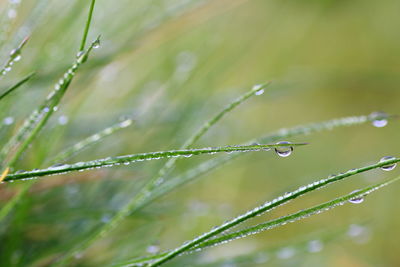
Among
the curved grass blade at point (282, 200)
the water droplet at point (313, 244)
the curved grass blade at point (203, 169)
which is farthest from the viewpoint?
the water droplet at point (313, 244)

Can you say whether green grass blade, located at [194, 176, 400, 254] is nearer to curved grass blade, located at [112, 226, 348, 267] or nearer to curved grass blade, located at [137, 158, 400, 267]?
curved grass blade, located at [137, 158, 400, 267]

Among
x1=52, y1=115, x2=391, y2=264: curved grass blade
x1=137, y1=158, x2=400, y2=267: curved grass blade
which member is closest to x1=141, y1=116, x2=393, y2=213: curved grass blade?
x1=52, y1=115, x2=391, y2=264: curved grass blade

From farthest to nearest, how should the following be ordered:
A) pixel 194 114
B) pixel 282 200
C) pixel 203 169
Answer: pixel 194 114 < pixel 203 169 < pixel 282 200

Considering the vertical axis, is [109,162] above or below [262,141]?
below

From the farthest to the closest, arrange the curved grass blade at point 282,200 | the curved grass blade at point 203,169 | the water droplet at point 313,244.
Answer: the water droplet at point 313,244, the curved grass blade at point 203,169, the curved grass blade at point 282,200

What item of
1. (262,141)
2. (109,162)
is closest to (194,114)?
(262,141)

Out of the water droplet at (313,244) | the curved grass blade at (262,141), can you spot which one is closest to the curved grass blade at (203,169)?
the curved grass blade at (262,141)

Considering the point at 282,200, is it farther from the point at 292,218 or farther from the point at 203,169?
the point at 203,169

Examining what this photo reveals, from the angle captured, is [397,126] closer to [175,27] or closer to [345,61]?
[345,61]

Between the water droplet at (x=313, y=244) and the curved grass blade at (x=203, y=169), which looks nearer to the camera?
the curved grass blade at (x=203, y=169)

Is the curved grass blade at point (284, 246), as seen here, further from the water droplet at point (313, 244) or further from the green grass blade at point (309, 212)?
the green grass blade at point (309, 212)
